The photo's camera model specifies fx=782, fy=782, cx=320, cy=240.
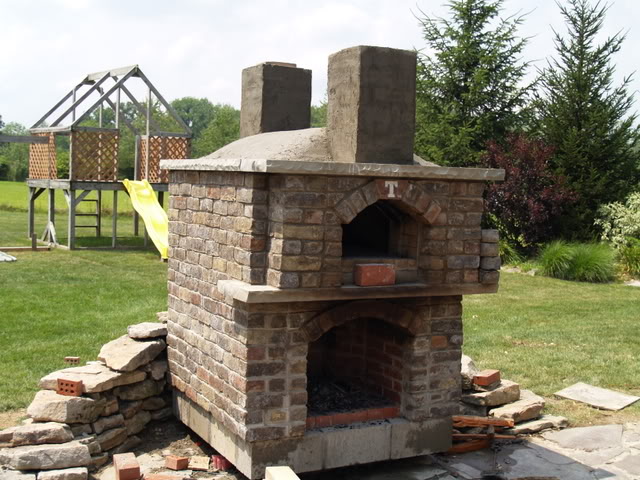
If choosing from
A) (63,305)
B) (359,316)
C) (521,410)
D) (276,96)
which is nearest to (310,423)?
(359,316)

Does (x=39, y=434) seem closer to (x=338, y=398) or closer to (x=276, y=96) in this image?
(x=338, y=398)

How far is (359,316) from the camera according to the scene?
5.60 meters

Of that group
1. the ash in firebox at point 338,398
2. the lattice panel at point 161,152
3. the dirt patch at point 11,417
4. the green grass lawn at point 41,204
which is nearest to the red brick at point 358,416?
the ash in firebox at point 338,398

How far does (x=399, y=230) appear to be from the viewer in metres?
5.88

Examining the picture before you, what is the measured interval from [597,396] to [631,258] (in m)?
9.14

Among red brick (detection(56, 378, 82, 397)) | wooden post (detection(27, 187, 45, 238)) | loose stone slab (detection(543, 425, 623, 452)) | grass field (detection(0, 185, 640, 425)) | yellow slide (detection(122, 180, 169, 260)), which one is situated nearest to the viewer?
red brick (detection(56, 378, 82, 397))

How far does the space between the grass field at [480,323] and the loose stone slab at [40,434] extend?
1324 mm

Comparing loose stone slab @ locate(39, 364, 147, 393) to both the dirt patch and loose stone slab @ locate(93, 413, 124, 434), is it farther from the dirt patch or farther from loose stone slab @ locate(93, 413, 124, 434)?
the dirt patch

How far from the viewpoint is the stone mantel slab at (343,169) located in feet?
16.4

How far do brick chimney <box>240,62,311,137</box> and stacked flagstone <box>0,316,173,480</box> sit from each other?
201 centimetres

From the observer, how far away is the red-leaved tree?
17.2 meters

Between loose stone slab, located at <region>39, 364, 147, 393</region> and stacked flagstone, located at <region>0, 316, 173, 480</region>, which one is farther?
loose stone slab, located at <region>39, 364, 147, 393</region>

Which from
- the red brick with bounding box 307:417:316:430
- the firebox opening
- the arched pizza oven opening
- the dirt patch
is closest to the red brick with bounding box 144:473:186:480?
the red brick with bounding box 307:417:316:430

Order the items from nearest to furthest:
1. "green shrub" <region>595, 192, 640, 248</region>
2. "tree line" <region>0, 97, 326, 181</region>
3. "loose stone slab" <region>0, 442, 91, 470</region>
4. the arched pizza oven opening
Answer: "loose stone slab" <region>0, 442, 91, 470</region> → the arched pizza oven opening → "green shrub" <region>595, 192, 640, 248</region> → "tree line" <region>0, 97, 326, 181</region>
